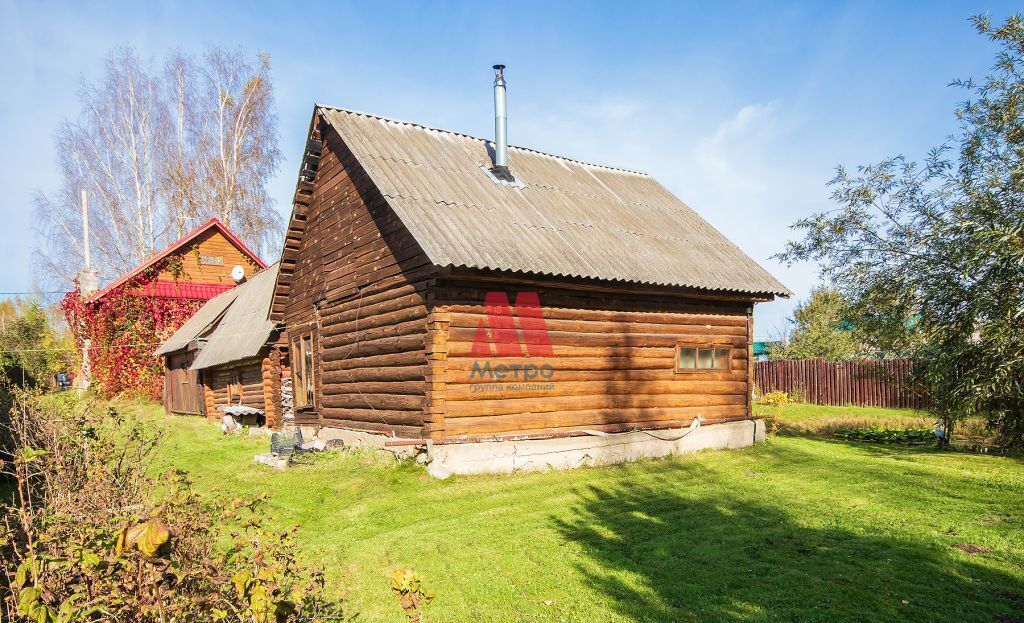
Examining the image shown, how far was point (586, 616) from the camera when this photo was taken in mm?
4910

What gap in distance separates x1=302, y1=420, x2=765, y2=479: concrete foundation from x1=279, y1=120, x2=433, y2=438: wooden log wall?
39 cm

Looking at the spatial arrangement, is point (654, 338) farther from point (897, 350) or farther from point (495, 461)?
point (897, 350)

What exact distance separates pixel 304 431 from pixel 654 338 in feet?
26.2

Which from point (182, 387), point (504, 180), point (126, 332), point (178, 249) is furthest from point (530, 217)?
point (126, 332)

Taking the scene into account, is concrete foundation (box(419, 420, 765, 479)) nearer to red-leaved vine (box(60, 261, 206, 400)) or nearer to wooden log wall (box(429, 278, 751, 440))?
wooden log wall (box(429, 278, 751, 440))

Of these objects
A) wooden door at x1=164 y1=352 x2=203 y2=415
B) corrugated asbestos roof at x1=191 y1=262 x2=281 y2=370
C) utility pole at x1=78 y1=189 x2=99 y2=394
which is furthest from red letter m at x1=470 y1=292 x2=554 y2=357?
utility pole at x1=78 y1=189 x2=99 y2=394

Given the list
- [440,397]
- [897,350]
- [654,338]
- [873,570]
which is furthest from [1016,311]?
[440,397]

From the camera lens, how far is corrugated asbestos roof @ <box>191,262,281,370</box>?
55.5 ft

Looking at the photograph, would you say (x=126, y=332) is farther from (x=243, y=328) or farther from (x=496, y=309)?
(x=496, y=309)

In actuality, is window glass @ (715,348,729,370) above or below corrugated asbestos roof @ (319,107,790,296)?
below

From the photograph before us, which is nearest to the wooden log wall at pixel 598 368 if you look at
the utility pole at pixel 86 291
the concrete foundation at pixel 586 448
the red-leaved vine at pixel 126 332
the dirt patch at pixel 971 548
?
the concrete foundation at pixel 586 448

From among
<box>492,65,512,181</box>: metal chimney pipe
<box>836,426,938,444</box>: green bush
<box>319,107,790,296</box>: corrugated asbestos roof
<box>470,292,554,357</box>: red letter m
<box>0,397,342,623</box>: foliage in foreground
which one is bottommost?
<box>836,426,938,444</box>: green bush

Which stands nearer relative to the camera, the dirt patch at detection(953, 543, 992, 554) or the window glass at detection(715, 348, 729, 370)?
the dirt patch at detection(953, 543, 992, 554)

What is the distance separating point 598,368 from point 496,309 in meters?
2.35
